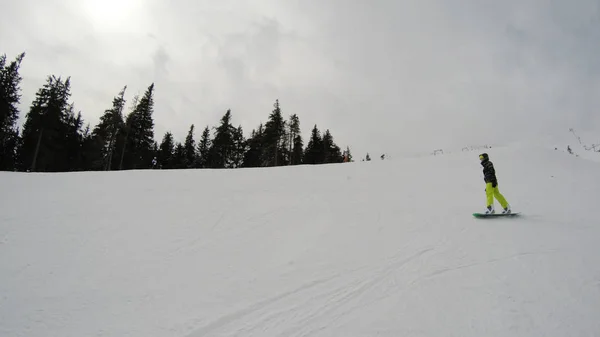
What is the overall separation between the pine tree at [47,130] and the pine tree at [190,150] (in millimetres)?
18371

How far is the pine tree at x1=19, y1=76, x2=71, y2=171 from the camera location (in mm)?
31031

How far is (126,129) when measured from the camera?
34.4 metres

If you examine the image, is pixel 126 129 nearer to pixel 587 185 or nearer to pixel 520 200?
pixel 520 200

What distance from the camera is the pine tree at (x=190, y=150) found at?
168 ft

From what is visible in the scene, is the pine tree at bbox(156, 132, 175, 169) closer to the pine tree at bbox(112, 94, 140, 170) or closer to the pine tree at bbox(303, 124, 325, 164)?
the pine tree at bbox(112, 94, 140, 170)

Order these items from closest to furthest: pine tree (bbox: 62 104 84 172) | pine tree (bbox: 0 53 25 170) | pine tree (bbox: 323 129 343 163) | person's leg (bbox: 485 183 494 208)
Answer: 1. person's leg (bbox: 485 183 494 208)
2. pine tree (bbox: 0 53 25 170)
3. pine tree (bbox: 62 104 84 172)
4. pine tree (bbox: 323 129 343 163)

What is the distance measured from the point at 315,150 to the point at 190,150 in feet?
80.9

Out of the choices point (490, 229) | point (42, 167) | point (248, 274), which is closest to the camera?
point (248, 274)

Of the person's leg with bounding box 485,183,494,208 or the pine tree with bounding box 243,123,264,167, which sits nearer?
the person's leg with bounding box 485,183,494,208

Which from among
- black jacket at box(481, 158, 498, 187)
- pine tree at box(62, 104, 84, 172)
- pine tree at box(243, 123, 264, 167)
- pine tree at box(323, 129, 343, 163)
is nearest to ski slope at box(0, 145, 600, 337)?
black jacket at box(481, 158, 498, 187)

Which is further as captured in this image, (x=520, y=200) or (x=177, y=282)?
(x=520, y=200)

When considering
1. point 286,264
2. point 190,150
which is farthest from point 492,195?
point 190,150

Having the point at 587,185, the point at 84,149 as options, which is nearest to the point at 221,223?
the point at 587,185

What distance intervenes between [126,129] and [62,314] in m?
36.9
